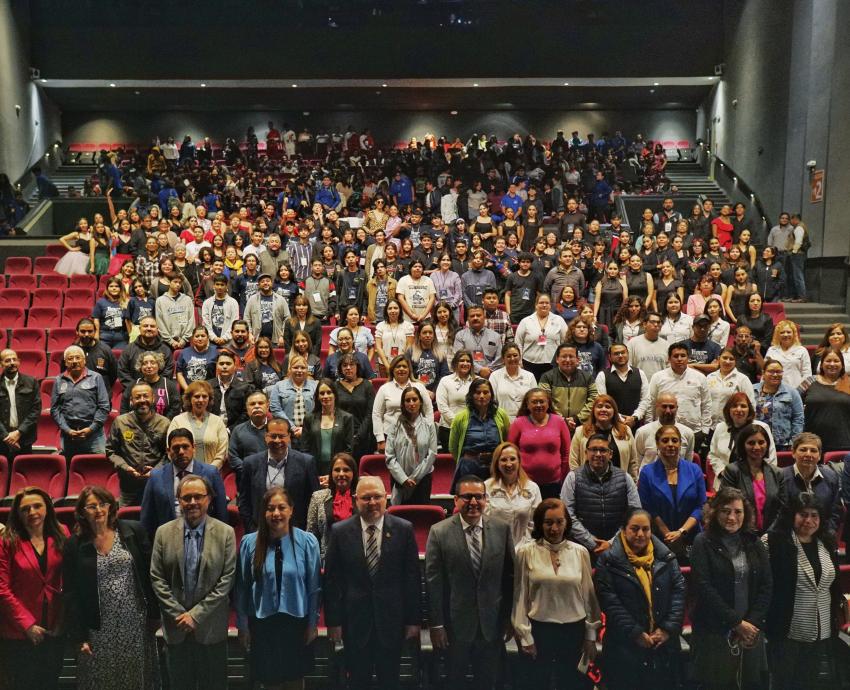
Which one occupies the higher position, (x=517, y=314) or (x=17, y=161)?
(x=17, y=161)

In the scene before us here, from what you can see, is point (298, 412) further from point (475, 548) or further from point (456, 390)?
point (475, 548)

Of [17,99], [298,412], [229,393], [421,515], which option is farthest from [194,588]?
[17,99]

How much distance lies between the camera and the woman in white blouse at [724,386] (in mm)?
5211

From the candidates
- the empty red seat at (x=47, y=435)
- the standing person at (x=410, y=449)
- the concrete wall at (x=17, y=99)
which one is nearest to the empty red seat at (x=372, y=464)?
the standing person at (x=410, y=449)

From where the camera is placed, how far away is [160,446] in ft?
14.9

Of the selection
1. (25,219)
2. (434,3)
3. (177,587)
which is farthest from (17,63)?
(177,587)

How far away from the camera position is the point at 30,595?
338 cm

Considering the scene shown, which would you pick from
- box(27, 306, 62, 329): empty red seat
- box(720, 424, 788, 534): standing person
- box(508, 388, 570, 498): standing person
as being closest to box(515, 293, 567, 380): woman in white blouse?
box(508, 388, 570, 498): standing person

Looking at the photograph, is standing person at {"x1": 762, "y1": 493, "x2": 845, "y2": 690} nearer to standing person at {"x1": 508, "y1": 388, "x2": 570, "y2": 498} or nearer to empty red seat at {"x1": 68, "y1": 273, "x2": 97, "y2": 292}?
standing person at {"x1": 508, "y1": 388, "x2": 570, "y2": 498}

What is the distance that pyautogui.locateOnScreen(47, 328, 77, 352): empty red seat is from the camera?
7.41 m

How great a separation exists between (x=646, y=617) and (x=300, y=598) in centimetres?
138

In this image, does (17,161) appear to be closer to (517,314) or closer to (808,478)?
(517,314)

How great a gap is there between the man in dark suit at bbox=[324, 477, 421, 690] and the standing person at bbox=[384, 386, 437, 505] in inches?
45.5

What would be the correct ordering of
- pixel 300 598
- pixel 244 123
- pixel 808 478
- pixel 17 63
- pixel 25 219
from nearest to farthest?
1. pixel 300 598
2. pixel 808 478
3. pixel 25 219
4. pixel 17 63
5. pixel 244 123
